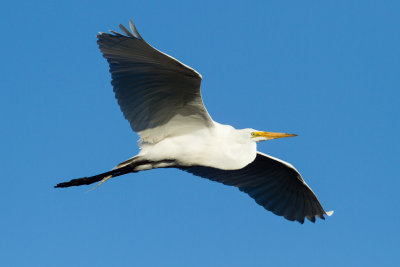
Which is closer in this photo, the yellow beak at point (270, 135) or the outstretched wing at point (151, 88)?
the outstretched wing at point (151, 88)

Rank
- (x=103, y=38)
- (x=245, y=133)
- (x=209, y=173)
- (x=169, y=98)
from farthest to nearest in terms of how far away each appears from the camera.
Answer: (x=209, y=173), (x=245, y=133), (x=169, y=98), (x=103, y=38)

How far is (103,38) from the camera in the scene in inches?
333

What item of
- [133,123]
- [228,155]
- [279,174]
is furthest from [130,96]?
[279,174]

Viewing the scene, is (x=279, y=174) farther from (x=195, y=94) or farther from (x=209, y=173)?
(x=195, y=94)

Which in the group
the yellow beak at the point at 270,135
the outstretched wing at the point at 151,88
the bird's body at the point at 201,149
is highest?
the yellow beak at the point at 270,135

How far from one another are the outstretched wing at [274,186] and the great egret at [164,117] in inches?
32.1

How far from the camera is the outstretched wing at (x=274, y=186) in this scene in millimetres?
11368

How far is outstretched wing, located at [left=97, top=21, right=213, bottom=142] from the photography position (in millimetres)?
8414

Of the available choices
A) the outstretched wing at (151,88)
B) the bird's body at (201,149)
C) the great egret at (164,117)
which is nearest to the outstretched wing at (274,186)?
the great egret at (164,117)

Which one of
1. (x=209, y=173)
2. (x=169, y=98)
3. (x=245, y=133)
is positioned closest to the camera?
(x=169, y=98)

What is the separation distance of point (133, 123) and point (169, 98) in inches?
29.1

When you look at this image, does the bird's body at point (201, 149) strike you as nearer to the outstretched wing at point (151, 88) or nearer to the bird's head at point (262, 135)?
the outstretched wing at point (151, 88)

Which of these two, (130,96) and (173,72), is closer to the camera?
(173,72)

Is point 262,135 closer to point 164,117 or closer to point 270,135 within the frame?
point 270,135
